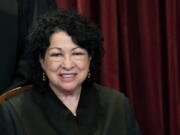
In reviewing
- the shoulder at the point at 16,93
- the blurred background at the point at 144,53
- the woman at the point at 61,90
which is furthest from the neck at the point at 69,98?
the blurred background at the point at 144,53

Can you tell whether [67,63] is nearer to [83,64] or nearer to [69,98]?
[83,64]

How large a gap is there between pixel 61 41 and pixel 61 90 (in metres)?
0.22

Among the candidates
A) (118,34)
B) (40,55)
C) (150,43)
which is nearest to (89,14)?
(118,34)

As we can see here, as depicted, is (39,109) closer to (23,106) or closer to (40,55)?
(23,106)

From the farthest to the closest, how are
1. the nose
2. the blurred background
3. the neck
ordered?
the blurred background
the neck
the nose

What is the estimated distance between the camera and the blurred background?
5.99ft

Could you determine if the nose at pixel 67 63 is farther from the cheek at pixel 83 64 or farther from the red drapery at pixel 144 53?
the red drapery at pixel 144 53

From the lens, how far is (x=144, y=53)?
1899 millimetres

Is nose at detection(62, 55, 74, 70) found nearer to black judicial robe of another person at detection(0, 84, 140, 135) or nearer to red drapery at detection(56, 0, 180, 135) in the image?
black judicial robe of another person at detection(0, 84, 140, 135)

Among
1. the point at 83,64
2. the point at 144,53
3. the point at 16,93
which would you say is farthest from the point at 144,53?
the point at 16,93

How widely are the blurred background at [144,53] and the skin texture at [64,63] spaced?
42 centimetres

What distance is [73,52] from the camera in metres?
1.36

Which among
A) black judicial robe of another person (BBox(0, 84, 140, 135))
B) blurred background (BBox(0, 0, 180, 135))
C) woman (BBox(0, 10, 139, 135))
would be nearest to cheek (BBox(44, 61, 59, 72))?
woman (BBox(0, 10, 139, 135))

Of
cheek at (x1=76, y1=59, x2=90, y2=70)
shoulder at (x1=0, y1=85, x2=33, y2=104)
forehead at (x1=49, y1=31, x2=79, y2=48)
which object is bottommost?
shoulder at (x1=0, y1=85, x2=33, y2=104)
